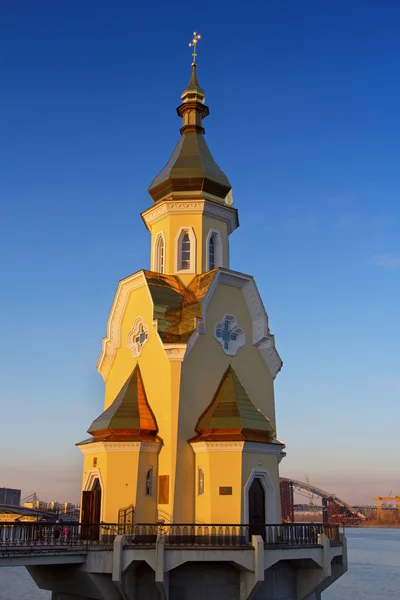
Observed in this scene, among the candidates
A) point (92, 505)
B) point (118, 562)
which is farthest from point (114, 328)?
point (118, 562)

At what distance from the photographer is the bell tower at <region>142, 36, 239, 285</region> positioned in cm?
2353

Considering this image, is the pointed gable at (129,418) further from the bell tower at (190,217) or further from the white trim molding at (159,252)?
the white trim molding at (159,252)

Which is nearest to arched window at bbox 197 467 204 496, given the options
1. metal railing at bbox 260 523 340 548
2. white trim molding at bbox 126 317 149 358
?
metal railing at bbox 260 523 340 548

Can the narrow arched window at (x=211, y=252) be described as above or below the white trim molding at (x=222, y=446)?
above

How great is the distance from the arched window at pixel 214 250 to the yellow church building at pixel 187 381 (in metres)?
0.04

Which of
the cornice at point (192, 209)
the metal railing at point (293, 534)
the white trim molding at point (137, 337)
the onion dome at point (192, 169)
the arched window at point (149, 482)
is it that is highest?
the onion dome at point (192, 169)

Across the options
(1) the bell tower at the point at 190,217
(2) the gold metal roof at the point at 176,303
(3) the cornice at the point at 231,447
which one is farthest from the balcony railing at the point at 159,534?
(1) the bell tower at the point at 190,217

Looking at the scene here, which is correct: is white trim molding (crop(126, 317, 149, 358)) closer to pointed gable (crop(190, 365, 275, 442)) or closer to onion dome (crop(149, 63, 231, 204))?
pointed gable (crop(190, 365, 275, 442))

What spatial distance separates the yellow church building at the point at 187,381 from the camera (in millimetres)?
18781

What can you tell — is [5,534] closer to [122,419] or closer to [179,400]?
[122,419]

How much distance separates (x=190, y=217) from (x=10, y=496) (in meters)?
107

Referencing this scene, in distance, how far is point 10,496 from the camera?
116062 millimetres

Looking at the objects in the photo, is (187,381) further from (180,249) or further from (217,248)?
(217,248)

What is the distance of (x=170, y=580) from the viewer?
658 inches
